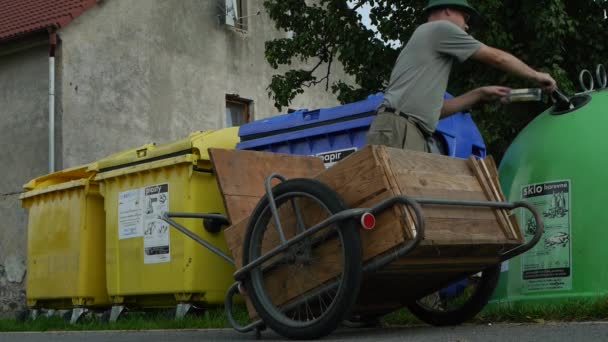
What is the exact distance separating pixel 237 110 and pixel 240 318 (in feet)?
42.8

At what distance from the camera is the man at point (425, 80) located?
5395 mm

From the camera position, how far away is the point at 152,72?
17109mm

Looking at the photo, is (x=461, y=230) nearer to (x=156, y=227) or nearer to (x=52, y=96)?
(x=156, y=227)

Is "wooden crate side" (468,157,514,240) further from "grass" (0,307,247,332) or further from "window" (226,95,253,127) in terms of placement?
"window" (226,95,253,127)

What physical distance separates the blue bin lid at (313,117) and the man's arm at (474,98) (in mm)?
1463

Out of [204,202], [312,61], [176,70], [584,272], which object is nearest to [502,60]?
[584,272]

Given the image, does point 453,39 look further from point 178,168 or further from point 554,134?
point 178,168

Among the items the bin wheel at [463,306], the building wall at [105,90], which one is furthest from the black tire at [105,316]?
the building wall at [105,90]

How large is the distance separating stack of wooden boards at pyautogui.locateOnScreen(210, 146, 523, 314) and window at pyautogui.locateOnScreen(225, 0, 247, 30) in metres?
13.7

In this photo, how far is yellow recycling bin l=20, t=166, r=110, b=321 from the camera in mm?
9180

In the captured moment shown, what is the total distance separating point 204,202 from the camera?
26.1 feet

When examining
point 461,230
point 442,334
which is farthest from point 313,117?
point 442,334

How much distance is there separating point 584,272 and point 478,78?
5.65 m

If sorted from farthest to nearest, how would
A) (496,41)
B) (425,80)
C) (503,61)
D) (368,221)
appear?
(496,41) → (425,80) → (503,61) → (368,221)
